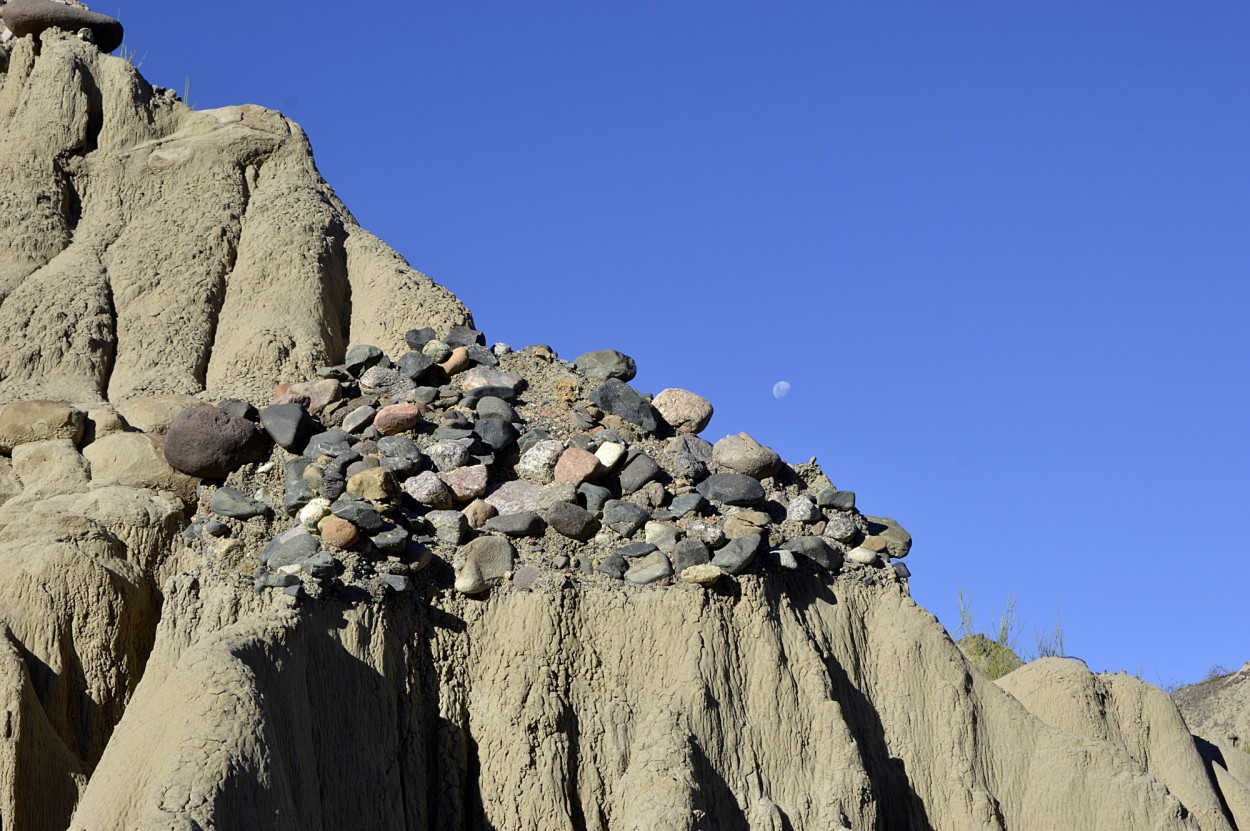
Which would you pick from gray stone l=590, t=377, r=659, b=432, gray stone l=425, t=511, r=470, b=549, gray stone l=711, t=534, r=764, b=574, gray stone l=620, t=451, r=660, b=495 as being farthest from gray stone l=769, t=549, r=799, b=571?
gray stone l=425, t=511, r=470, b=549

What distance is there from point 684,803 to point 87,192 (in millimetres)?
9648

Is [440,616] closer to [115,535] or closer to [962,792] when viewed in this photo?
[115,535]

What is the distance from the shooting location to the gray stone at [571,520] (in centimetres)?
969

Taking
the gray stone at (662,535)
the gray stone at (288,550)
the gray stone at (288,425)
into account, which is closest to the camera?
the gray stone at (288,550)

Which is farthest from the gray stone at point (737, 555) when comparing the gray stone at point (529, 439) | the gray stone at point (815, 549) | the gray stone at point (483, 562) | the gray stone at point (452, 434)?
the gray stone at point (452, 434)

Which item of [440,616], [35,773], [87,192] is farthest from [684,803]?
[87,192]

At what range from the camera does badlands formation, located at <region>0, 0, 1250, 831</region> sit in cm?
826

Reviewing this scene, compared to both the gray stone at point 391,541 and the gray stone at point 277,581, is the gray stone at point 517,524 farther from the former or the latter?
the gray stone at point 277,581

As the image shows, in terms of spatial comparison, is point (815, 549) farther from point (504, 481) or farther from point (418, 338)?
point (418, 338)

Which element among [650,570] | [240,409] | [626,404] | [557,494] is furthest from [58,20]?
[650,570]

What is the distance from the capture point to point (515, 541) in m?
9.65

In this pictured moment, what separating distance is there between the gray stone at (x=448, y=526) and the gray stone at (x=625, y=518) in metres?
0.92

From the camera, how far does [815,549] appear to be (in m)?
10.4

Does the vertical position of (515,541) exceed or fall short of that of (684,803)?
it exceeds it
